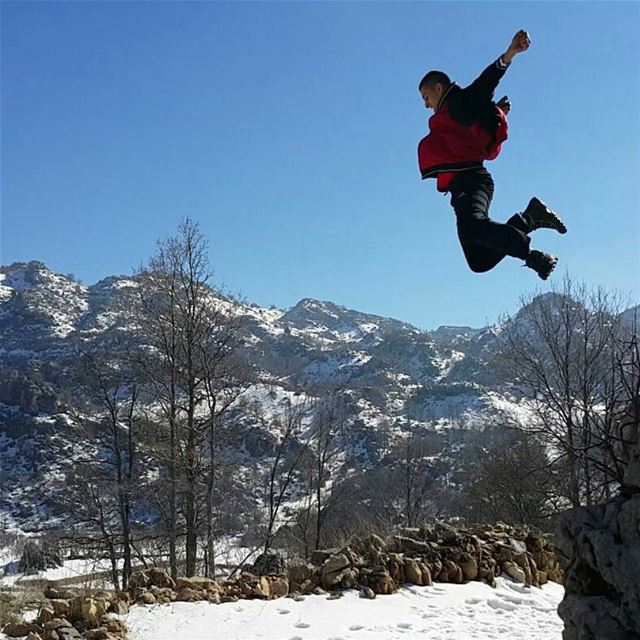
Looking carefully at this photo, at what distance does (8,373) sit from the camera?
145000mm

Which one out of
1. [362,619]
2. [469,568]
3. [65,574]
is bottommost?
[65,574]

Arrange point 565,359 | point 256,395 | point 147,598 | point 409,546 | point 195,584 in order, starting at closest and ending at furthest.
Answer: point 147,598
point 195,584
point 409,546
point 565,359
point 256,395

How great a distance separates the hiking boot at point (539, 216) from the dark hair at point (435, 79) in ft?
3.18

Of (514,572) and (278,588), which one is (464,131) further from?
(514,572)

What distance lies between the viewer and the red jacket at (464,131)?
11.0ft

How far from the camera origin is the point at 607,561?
3.36m

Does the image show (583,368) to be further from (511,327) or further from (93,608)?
(93,608)

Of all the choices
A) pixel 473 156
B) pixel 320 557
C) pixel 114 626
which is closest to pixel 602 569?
pixel 473 156

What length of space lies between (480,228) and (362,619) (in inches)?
201

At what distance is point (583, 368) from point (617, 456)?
49.4 ft

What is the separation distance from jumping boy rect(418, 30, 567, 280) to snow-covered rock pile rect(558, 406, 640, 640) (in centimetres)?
125

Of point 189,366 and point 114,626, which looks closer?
point 114,626

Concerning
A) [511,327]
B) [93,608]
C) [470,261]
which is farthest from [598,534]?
[511,327]

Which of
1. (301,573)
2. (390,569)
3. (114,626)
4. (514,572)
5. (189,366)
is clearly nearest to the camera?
(114,626)
